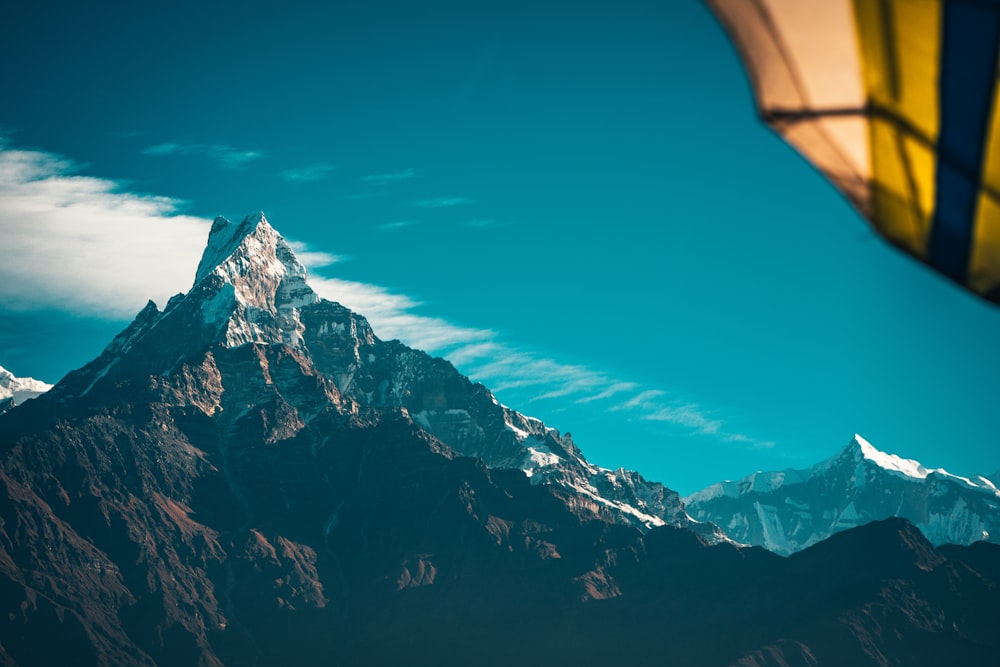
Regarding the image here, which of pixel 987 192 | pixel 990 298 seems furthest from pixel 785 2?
pixel 990 298

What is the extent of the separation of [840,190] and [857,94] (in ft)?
1.45

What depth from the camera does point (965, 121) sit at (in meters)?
3.39

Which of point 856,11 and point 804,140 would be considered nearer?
point 856,11

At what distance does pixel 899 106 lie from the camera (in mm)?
3545

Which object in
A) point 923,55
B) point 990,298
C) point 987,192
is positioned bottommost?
point 990,298

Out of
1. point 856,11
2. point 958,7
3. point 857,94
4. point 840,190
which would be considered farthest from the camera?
point 840,190

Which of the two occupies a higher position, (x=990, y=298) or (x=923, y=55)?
(x=923, y=55)

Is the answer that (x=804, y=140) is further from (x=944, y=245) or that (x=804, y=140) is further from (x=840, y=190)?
(x=944, y=245)

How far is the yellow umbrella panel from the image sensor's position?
326 cm

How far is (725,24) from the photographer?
3402mm

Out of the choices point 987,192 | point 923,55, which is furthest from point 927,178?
point 923,55

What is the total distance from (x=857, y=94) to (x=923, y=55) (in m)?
0.26

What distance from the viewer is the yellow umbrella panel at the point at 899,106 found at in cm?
326

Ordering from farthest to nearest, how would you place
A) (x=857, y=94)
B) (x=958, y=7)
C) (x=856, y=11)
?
(x=857, y=94), (x=856, y=11), (x=958, y=7)
